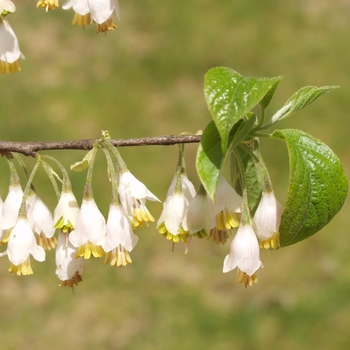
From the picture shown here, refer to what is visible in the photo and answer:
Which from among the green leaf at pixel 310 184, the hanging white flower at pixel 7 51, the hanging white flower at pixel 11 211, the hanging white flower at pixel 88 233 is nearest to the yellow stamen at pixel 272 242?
the green leaf at pixel 310 184

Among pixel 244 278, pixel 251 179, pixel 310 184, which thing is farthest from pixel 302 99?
pixel 244 278

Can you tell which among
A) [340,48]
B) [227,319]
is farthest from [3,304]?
[340,48]

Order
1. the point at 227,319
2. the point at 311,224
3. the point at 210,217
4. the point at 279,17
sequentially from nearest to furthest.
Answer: the point at 311,224 → the point at 210,217 → the point at 227,319 → the point at 279,17

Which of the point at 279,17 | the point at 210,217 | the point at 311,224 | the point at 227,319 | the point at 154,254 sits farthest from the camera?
the point at 279,17

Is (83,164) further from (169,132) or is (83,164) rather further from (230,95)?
(169,132)

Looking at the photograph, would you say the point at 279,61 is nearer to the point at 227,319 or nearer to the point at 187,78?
the point at 187,78
